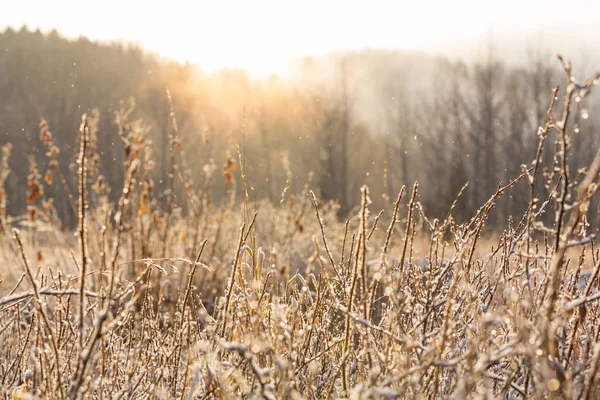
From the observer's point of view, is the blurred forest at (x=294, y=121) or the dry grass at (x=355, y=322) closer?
the dry grass at (x=355, y=322)

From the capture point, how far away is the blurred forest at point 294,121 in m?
18.2

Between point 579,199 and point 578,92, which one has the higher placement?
point 578,92

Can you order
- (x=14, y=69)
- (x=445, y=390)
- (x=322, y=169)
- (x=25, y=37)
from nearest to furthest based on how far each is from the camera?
(x=445, y=390) → (x=322, y=169) → (x=14, y=69) → (x=25, y=37)

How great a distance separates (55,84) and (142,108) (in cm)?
742

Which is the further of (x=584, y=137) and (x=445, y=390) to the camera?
(x=584, y=137)

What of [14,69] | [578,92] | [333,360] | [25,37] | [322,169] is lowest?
[322,169]

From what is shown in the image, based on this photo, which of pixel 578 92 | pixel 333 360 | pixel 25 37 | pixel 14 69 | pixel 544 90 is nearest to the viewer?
pixel 578 92

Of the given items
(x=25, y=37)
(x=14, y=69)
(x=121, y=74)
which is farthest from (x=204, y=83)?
(x=25, y=37)

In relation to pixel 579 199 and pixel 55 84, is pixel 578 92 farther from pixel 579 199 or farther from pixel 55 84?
pixel 55 84

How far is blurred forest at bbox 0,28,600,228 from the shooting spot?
59.9 ft

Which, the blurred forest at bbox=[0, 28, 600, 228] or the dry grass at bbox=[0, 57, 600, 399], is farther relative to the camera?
Result: the blurred forest at bbox=[0, 28, 600, 228]

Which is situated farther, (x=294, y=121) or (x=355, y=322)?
(x=294, y=121)

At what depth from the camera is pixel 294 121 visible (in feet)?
123

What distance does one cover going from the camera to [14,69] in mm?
40438
